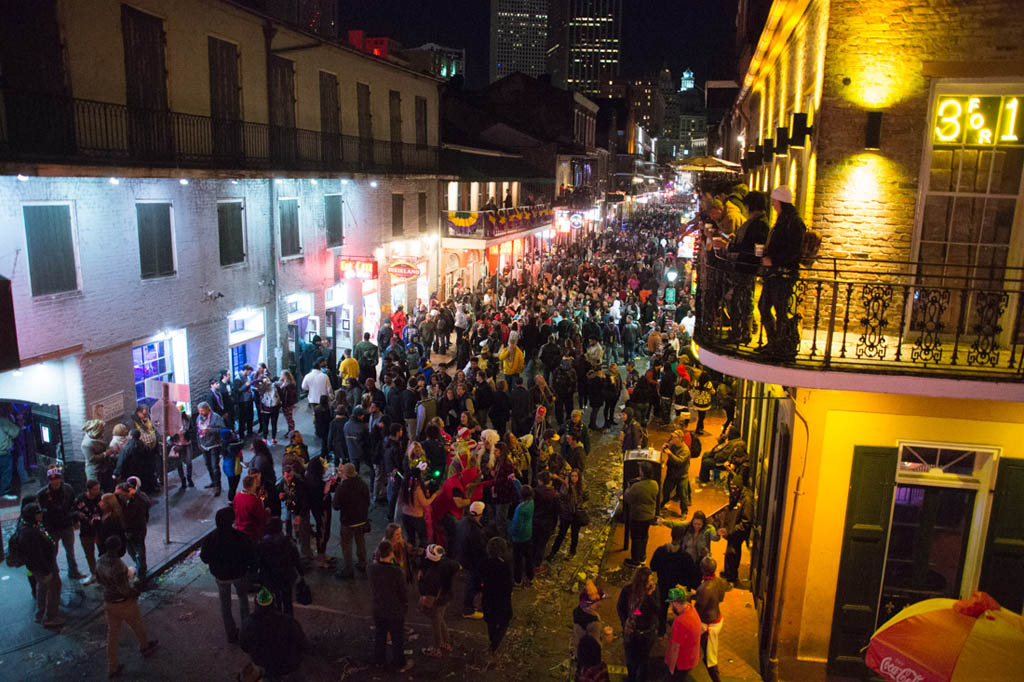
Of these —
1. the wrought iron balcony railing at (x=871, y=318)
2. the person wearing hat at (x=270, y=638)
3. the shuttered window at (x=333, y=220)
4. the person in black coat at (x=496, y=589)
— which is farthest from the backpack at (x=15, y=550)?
the shuttered window at (x=333, y=220)

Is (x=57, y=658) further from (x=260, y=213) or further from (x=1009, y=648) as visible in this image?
(x=260, y=213)

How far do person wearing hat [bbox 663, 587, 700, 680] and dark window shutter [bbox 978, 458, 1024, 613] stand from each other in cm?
313

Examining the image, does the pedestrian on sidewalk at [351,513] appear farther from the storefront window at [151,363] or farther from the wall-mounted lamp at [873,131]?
the wall-mounted lamp at [873,131]

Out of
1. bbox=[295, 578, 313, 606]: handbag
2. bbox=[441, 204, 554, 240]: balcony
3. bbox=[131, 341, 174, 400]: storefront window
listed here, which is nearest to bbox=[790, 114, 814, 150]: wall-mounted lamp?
bbox=[295, 578, 313, 606]: handbag

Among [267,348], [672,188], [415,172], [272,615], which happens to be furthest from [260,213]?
[672,188]

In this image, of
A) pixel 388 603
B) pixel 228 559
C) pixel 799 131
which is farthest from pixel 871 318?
pixel 228 559

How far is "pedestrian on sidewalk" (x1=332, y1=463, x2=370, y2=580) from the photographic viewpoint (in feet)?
30.7

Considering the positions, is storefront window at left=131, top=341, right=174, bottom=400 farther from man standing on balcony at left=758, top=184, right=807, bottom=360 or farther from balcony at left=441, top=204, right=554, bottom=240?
balcony at left=441, top=204, right=554, bottom=240

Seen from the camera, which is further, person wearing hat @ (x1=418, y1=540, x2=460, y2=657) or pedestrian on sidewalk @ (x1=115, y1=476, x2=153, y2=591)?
pedestrian on sidewalk @ (x1=115, y1=476, x2=153, y2=591)

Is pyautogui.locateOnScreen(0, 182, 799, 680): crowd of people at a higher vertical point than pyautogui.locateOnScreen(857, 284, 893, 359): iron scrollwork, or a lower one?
lower

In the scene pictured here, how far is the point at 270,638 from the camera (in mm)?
6625

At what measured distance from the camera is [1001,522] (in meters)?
7.59

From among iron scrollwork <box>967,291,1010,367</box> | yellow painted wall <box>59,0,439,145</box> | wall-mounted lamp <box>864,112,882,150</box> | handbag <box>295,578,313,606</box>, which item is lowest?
handbag <box>295,578,313,606</box>

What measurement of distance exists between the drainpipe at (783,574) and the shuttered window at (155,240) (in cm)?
1142
